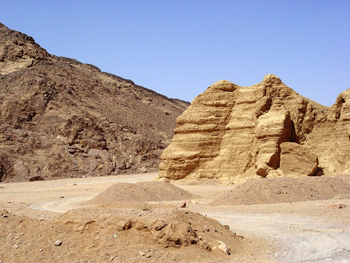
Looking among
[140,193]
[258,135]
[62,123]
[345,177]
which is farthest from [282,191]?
[62,123]

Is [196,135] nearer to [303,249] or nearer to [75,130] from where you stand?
[303,249]

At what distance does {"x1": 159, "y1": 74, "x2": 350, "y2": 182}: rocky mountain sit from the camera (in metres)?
20.3

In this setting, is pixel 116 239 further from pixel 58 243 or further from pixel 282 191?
pixel 282 191

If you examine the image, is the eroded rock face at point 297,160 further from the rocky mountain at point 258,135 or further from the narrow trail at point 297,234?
the narrow trail at point 297,234

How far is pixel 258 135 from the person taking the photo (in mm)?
21406

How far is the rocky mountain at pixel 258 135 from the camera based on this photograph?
66.6 feet

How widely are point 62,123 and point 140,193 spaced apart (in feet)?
101

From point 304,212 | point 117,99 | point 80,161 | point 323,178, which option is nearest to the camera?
point 304,212

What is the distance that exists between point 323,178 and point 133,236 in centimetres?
1217

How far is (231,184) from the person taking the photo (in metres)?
21.6

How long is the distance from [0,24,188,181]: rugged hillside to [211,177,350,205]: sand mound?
26.2m

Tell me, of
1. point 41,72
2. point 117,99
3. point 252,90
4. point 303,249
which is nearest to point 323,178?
point 252,90

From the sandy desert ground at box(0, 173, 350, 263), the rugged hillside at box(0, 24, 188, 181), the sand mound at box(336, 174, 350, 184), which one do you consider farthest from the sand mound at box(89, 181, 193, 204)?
the rugged hillside at box(0, 24, 188, 181)

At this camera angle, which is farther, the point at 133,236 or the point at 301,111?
the point at 301,111
